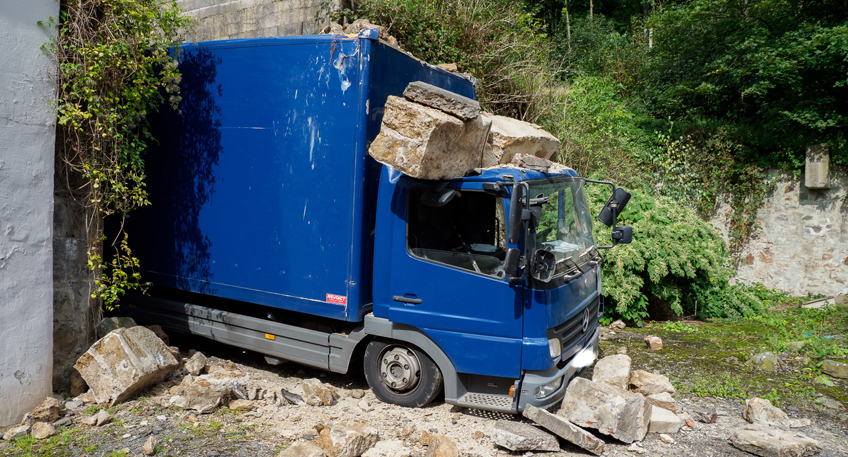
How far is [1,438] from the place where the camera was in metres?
3.97

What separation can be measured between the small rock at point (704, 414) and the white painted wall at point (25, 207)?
545 cm

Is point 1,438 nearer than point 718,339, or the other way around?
point 1,438

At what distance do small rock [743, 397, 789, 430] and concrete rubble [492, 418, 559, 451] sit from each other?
1.94 metres

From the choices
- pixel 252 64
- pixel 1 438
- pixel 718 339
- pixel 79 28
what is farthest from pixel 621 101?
pixel 1 438

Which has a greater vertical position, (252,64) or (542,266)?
(252,64)

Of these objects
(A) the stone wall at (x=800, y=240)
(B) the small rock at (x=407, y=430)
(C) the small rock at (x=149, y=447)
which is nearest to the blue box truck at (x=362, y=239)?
(B) the small rock at (x=407, y=430)

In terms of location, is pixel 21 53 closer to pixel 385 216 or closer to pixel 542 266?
pixel 385 216

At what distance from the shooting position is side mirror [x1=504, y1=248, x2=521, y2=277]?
156 inches

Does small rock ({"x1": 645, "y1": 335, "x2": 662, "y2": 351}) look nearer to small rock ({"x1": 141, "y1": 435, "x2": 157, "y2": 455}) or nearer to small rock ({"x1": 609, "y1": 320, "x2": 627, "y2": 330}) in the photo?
small rock ({"x1": 609, "y1": 320, "x2": 627, "y2": 330})

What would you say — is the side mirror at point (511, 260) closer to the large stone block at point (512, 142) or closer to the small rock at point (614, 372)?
the large stone block at point (512, 142)

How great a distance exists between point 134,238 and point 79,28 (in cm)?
227

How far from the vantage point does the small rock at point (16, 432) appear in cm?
393

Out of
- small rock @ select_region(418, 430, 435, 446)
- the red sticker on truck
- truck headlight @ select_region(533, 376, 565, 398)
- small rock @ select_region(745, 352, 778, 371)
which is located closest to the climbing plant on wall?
the red sticker on truck

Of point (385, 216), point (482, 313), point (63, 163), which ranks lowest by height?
point (482, 313)
